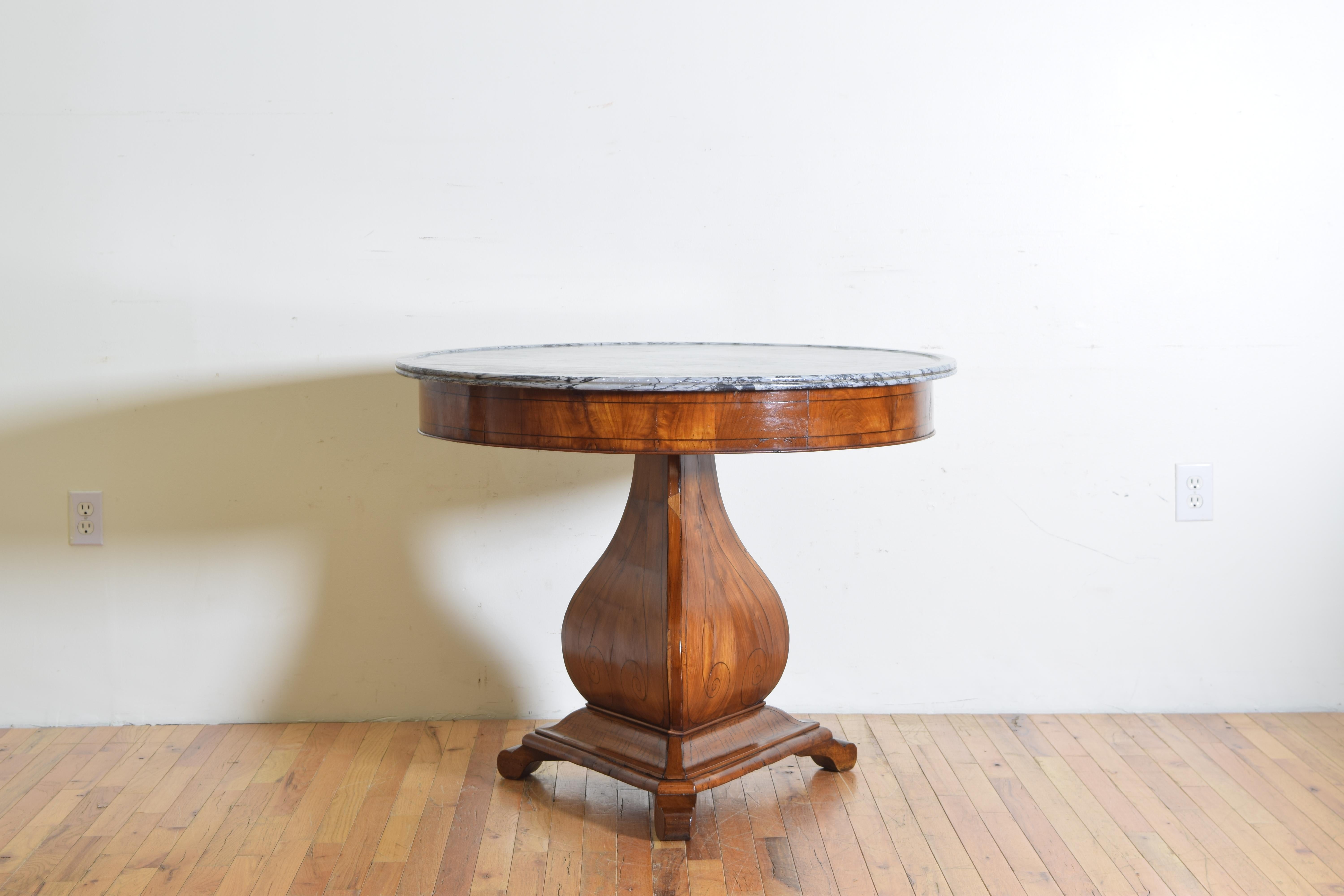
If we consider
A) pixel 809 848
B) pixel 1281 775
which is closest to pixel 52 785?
pixel 809 848

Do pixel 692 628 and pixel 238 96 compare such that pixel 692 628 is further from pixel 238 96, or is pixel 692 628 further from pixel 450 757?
pixel 238 96

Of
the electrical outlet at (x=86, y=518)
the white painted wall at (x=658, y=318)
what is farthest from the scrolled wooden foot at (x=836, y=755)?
the electrical outlet at (x=86, y=518)

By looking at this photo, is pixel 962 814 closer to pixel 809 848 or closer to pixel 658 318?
pixel 809 848

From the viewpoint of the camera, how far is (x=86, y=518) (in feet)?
6.77

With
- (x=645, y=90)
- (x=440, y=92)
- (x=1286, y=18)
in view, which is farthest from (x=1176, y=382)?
(x=440, y=92)

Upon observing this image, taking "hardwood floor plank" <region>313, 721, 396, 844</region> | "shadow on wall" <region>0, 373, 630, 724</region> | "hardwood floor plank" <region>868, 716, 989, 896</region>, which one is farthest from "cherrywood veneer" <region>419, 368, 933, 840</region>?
"shadow on wall" <region>0, 373, 630, 724</region>

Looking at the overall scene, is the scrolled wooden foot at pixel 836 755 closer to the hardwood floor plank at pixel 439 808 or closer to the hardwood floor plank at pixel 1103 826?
the hardwood floor plank at pixel 1103 826

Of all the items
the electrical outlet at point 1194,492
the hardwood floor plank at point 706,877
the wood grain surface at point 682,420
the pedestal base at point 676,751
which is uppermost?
the wood grain surface at point 682,420

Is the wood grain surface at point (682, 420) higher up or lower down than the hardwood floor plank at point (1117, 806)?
higher up

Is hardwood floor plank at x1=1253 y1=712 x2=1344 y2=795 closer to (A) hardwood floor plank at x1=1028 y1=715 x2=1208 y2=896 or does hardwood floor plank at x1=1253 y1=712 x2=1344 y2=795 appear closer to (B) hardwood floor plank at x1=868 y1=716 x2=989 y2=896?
(A) hardwood floor plank at x1=1028 y1=715 x2=1208 y2=896

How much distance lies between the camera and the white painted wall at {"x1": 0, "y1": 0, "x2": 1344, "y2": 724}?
2.00 metres

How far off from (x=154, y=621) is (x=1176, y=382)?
6.61 feet

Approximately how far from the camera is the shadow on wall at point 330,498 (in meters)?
2.05

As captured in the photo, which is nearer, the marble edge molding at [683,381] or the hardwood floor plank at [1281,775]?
the marble edge molding at [683,381]
